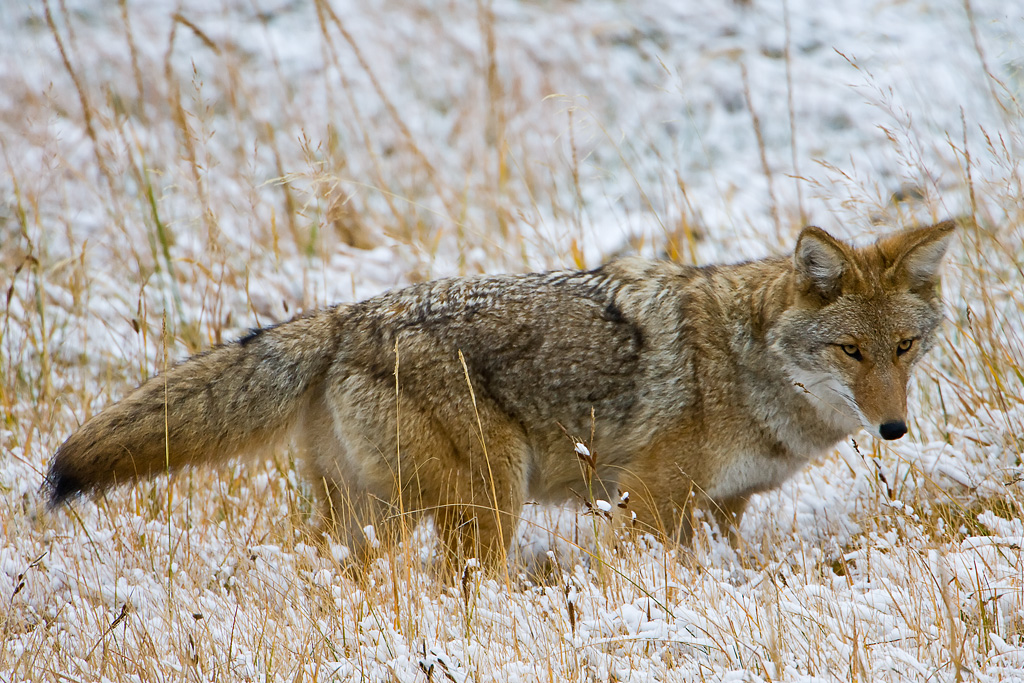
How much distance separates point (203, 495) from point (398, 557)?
5.59ft

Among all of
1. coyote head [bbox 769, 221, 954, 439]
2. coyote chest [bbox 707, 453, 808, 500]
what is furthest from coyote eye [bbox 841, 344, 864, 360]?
coyote chest [bbox 707, 453, 808, 500]

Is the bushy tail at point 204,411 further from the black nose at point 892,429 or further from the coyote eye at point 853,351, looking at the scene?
the black nose at point 892,429

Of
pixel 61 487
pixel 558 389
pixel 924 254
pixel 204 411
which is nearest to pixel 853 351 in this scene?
pixel 924 254

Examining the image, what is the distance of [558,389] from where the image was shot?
3.94m

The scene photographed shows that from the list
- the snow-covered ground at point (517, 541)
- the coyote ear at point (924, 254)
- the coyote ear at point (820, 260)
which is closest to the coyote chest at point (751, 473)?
the snow-covered ground at point (517, 541)

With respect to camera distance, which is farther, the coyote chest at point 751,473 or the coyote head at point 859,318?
the coyote chest at point 751,473

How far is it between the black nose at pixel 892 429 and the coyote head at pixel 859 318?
0.20 ft

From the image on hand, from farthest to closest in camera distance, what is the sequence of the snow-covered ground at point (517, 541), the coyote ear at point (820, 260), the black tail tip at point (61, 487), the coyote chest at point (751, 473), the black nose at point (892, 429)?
1. the coyote chest at point (751, 473)
2. the coyote ear at point (820, 260)
3. the black nose at point (892, 429)
4. the black tail tip at point (61, 487)
5. the snow-covered ground at point (517, 541)

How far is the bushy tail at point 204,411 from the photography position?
11.2ft

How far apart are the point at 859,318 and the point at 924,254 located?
1.34ft

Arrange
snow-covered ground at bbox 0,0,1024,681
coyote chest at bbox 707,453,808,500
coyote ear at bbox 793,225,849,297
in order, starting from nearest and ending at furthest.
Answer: snow-covered ground at bbox 0,0,1024,681 < coyote ear at bbox 793,225,849,297 < coyote chest at bbox 707,453,808,500

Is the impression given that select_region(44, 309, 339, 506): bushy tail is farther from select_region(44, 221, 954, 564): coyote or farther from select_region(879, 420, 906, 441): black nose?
select_region(879, 420, 906, 441): black nose

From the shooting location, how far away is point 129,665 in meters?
2.89

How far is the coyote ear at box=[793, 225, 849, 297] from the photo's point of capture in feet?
12.2
